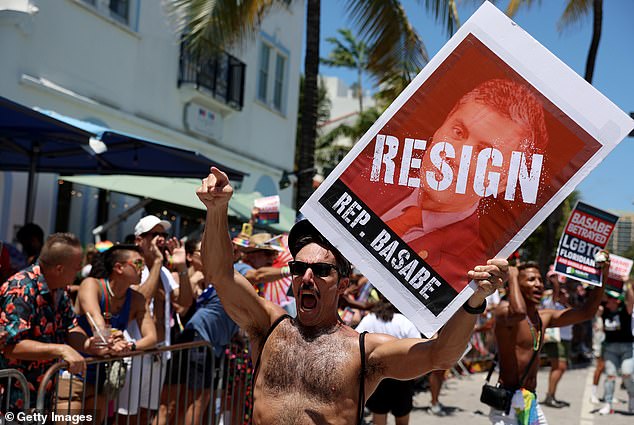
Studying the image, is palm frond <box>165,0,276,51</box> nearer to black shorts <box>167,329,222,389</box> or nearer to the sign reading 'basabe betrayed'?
black shorts <box>167,329,222,389</box>

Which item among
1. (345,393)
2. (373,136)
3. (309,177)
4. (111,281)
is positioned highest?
(309,177)

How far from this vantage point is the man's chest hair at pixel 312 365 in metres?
3.23

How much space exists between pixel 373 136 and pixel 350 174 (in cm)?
18

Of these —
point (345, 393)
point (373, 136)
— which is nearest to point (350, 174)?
point (373, 136)

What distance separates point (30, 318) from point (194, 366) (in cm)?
196

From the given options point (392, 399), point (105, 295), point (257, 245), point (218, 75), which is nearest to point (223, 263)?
point (105, 295)

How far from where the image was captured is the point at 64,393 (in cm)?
480

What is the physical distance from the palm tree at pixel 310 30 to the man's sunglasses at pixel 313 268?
7.92 meters

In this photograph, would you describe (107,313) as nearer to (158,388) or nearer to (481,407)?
(158,388)

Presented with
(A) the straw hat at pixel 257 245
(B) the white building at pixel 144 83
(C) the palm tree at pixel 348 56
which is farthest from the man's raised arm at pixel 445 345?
(C) the palm tree at pixel 348 56

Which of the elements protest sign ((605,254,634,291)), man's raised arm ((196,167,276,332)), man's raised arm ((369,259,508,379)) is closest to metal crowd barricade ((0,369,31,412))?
man's raised arm ((196,167,276,332))

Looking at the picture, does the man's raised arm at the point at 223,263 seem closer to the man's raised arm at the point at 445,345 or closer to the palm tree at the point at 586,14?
the man's raised arm at the point at 445,345

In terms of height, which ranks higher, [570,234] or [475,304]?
[570,234]

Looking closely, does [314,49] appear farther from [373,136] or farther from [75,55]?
[373,136]
